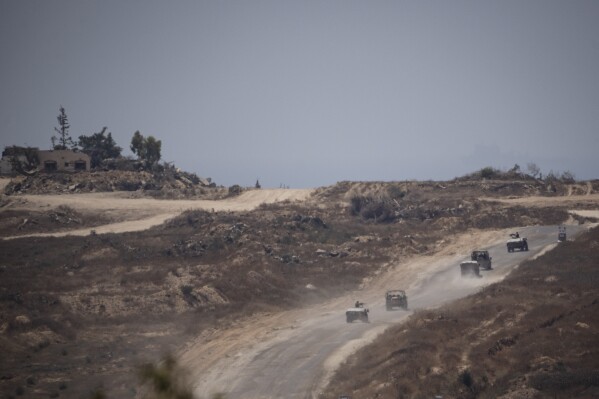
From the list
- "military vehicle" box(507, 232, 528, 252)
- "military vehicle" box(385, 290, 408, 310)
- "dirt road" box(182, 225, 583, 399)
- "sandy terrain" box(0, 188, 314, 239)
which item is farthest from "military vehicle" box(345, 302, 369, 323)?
"sandy terrain" box(0, 188, 314, 239)

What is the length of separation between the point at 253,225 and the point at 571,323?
1618 inches

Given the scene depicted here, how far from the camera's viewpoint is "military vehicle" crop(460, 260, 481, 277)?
56.0 metres

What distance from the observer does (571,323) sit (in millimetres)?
35812

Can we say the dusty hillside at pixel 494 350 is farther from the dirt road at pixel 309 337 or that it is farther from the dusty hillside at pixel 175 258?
the dusty hillside at pixel 175 258

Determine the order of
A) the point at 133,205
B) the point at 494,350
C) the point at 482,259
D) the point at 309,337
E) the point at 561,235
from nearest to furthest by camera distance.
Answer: the point at 494,350 → the point at 309,337 → the point at 482,259 → the point at 561,235 → the point at 133,205

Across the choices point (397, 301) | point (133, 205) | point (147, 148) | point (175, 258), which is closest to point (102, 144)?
point (147, 148)

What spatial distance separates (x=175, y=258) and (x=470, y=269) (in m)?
24.5

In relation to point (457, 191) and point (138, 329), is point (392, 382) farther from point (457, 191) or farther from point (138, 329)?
point (457, 191)

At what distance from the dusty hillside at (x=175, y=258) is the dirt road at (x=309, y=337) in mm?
2173

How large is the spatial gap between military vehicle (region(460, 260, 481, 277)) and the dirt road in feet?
2.15

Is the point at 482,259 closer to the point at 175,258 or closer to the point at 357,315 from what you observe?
the point at 357,315

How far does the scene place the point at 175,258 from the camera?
6222 cm

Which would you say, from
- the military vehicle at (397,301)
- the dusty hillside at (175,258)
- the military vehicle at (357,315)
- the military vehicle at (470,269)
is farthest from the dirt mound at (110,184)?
the military vehicle at (357,315)

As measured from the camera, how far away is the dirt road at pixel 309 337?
35.8 metres
